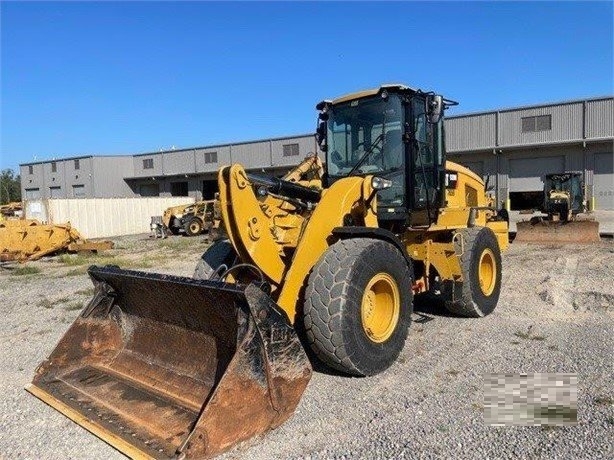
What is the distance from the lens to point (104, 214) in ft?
98.2

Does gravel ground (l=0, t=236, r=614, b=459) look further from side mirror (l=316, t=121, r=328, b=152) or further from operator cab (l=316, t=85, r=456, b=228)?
side mirror (l=316, t=121, r=328, b=152)

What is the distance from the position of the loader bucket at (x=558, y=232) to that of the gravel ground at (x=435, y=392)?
7.40 metres

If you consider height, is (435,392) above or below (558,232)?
below

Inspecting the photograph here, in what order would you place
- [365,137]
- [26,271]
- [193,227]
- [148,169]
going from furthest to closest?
[148,169] < [193,227] < [26,271] < [365,137]

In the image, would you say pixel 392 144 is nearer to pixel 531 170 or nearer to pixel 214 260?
pixel 214 260

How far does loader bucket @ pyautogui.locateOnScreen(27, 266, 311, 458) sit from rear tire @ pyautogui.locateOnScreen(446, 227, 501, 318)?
3205 mm

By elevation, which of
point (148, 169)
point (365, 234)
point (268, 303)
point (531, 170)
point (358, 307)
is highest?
point (148, 169)

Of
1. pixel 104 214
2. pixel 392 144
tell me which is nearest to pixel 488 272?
pixel 392 144

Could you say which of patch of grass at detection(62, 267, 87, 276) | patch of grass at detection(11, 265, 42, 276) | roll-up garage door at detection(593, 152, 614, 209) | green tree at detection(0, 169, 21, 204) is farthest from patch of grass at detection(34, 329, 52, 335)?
green tree at detection(0, 169, 21, 204)

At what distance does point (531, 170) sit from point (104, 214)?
25751mm

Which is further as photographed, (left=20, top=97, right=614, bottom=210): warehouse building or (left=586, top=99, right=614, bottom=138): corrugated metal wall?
(left=20, top=97, right=614, bottom=210): warehouse building

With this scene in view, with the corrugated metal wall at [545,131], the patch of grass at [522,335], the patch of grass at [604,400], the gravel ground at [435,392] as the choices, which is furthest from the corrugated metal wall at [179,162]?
the patch of grass at [604,400]

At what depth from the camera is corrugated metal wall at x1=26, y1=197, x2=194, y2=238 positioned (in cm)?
2698

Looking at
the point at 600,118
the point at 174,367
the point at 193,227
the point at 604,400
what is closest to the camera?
the point at 604,400
